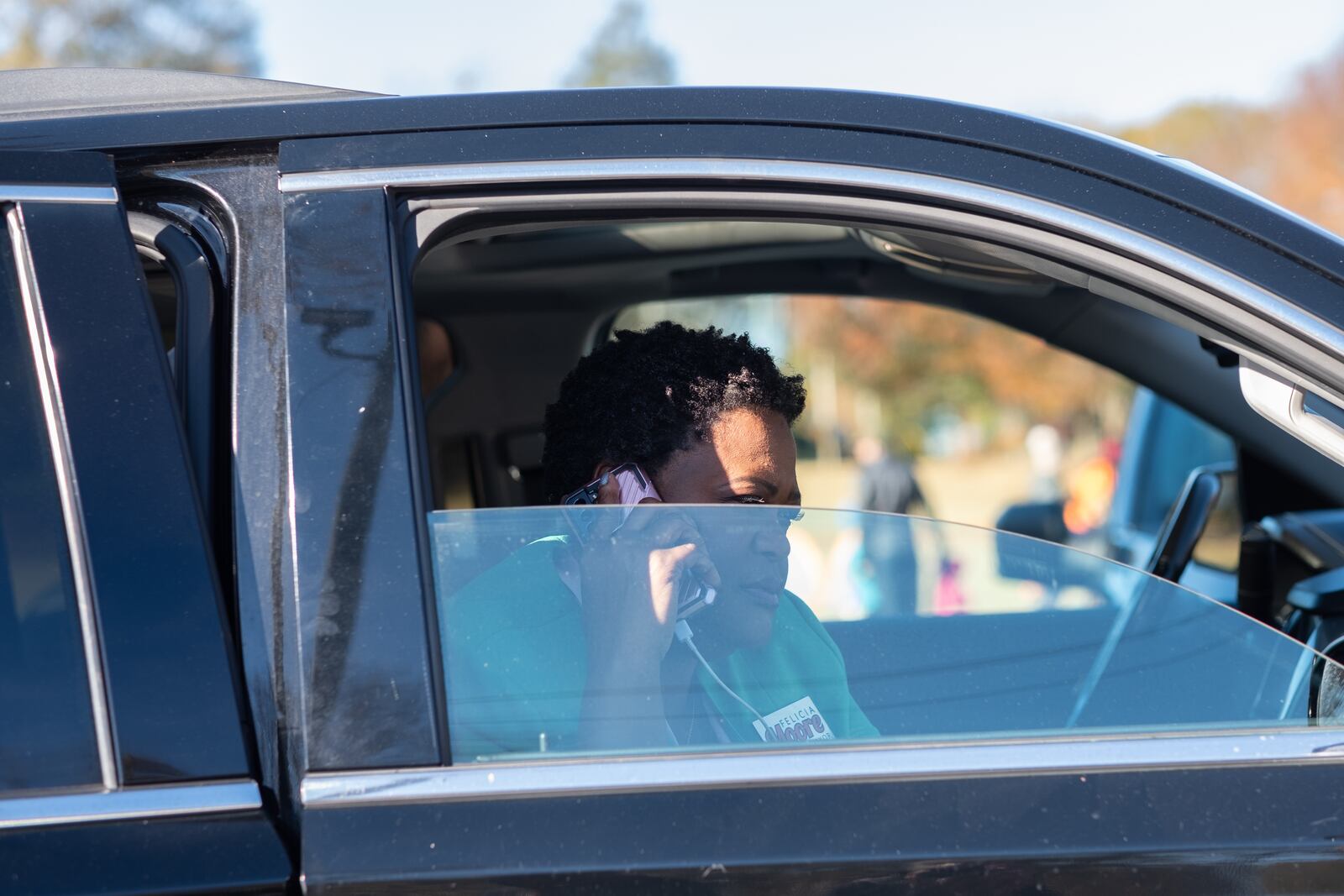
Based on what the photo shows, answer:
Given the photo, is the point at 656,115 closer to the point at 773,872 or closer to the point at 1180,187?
the point at 1180,187

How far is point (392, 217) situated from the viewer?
137 centimetres

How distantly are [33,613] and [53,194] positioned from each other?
0.44 meters

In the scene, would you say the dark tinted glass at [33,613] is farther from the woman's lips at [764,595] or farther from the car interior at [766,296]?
the woman's lips at [764,595]

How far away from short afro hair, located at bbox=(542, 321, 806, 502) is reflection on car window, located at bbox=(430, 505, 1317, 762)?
316mm

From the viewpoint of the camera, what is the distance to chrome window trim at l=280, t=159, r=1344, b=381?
4.36ft

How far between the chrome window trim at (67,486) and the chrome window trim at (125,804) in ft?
0.07

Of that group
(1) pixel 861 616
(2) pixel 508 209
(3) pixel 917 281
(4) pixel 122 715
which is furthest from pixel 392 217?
(3) pixel 917 281

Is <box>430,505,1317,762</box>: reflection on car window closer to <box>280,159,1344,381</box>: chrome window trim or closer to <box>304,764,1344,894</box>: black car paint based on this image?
<box>304,764,1344,894</box>: black car paint

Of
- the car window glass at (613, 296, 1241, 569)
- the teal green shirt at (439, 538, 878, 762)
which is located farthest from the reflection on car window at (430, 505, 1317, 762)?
the car window glass at (613, 296, 1241, 569)

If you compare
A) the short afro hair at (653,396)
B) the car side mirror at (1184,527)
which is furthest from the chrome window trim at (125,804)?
the car side mirror at (1184,527)

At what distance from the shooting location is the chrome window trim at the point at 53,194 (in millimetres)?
1326

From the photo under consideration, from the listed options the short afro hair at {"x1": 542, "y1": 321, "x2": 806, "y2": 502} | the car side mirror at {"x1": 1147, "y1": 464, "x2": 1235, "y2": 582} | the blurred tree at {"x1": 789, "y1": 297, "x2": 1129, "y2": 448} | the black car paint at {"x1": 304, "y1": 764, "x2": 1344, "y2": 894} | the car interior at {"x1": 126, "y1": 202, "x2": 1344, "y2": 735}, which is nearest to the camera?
the black car paint at {"x1": 304, "y1": 764, "x2": 1344, "y2": 894}

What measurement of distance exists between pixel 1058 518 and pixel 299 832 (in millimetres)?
4980

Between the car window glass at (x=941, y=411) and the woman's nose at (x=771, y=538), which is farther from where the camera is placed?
the car window glass at (x=941, y=411)
